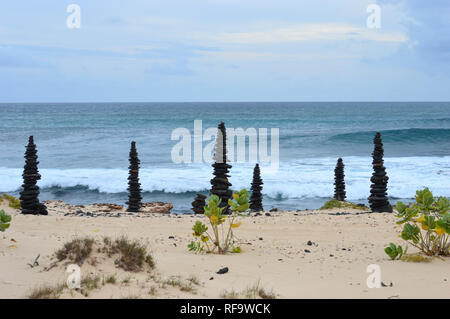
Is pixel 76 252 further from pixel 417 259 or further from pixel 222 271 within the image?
pixel 417 259

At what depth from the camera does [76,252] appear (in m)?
7.08

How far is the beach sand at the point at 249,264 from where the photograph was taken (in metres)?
6.32

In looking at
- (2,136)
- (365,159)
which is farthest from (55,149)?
(365,159)

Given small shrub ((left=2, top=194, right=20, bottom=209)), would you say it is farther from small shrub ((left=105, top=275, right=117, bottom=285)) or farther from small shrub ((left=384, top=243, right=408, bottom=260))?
small shrub ((left=384, top=243, right=408, bottom=260))

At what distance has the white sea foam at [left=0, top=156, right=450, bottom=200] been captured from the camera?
27.9 metres

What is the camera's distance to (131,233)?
11.4m

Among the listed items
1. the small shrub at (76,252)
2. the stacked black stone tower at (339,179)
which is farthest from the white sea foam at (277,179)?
the small shrub at (76,252)

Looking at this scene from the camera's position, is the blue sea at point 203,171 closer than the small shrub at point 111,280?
No

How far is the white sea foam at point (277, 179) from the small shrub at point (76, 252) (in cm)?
2076

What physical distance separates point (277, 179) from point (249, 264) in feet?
75.6

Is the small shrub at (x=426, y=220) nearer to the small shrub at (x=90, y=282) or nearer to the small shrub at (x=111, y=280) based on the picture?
the small shrub at (x=111, y=280)
